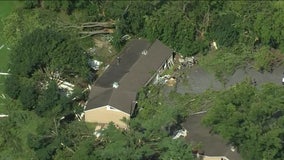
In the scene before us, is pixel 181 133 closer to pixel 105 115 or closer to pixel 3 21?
pixel 105 115

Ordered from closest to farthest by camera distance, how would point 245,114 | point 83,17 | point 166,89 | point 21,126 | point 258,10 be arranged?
point 245,114
point 21,126
point 166,89
point 258,10
point 83,17

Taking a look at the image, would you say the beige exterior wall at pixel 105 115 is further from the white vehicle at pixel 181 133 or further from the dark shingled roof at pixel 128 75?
the white vehicle at pixel 181 133

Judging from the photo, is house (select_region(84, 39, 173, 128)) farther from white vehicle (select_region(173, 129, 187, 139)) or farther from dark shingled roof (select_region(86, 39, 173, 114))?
white vehicle (select_region(173, 129, 187, 139))

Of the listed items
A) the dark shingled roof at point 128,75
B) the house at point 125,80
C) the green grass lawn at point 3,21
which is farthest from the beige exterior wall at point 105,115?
the green grass lawn at point 3,21

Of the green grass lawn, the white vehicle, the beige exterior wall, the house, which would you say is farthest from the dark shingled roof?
the green grass lawn

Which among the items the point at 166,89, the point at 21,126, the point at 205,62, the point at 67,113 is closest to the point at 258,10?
the point at 205,62

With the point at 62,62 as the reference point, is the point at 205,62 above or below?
below

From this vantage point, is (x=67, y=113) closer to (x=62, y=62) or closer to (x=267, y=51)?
(x=62, y=62)
